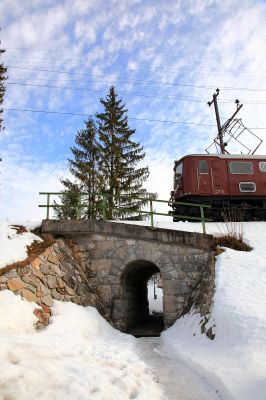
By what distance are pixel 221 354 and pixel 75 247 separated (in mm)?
6497

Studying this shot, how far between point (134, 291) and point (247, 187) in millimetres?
7314

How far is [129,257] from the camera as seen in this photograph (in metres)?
11.4

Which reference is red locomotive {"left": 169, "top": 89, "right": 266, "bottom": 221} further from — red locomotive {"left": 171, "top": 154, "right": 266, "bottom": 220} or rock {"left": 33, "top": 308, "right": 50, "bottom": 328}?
rock {"left": 33, "top": 308, "right": 50, "bottom": 328}

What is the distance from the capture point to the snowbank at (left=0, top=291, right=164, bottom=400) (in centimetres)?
444

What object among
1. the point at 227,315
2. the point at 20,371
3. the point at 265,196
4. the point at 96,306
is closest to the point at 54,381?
the point at 20,371

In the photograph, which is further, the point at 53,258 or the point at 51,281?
the point at 53,258

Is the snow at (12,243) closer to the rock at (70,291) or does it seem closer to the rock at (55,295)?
the rock at (55,295)

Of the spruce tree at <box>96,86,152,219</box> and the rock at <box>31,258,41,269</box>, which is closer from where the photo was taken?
the rock at <box>31,258,41,269</box>

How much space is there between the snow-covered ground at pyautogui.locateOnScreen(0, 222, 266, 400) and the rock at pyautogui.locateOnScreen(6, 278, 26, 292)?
1.10ft

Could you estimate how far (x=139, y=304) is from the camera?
601 inches

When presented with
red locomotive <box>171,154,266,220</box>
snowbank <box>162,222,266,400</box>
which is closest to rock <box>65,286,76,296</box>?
snowbank <box>162,222,266,400</box>

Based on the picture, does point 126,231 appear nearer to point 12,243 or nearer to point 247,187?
point 12,243

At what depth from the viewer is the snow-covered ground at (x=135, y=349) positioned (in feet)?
15.5

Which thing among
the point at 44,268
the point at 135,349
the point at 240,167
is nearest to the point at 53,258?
the point at 44,268
